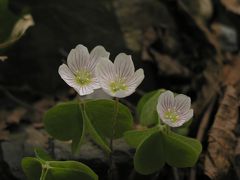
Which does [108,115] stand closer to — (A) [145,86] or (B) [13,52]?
(A) [145,86]

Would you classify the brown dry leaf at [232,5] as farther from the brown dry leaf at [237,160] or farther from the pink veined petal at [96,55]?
the pink veined petal at [96,55]

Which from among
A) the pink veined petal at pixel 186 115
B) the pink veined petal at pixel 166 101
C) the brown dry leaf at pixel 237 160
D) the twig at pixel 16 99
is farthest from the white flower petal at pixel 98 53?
the twig at pixel 16 99

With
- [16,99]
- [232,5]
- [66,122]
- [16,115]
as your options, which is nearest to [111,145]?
[66,122]

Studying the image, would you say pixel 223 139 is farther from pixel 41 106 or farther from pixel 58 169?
pixel 41 106

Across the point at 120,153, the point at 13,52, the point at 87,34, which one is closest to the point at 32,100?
the point at 13,52

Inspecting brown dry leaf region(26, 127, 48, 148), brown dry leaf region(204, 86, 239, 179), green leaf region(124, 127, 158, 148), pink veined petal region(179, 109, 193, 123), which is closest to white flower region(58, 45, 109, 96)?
green leaf region(124, 127, 158, 148)

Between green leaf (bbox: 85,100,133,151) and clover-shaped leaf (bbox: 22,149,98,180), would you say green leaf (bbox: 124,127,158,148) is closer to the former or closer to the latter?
green leaf (bbox: 85,100,133,151)
